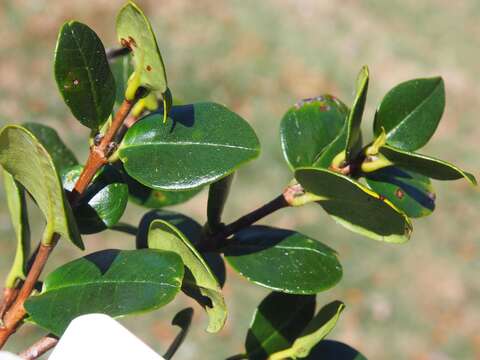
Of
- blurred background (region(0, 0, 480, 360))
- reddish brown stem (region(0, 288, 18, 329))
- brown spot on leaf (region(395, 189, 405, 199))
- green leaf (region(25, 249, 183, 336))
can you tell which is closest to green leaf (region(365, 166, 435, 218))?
brown spot on leaf (region(395, 189, 405, 199))

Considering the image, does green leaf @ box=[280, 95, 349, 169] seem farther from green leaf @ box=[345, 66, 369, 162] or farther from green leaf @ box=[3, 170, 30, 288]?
green leaf @ box=[3, 170, 30, 288]

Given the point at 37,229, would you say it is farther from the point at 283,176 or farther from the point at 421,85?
the point at 421,85

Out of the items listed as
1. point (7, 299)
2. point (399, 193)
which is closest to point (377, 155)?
point (399, 193)

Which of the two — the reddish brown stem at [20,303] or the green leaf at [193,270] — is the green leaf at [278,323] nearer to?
the green leaf at [193,270]

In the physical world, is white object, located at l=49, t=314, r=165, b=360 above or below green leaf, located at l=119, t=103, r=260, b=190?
below

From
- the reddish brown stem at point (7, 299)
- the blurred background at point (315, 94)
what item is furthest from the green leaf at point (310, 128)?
the blurred background at point (315, 94)

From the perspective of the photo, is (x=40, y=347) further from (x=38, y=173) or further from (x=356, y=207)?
(x=356, y=207)
